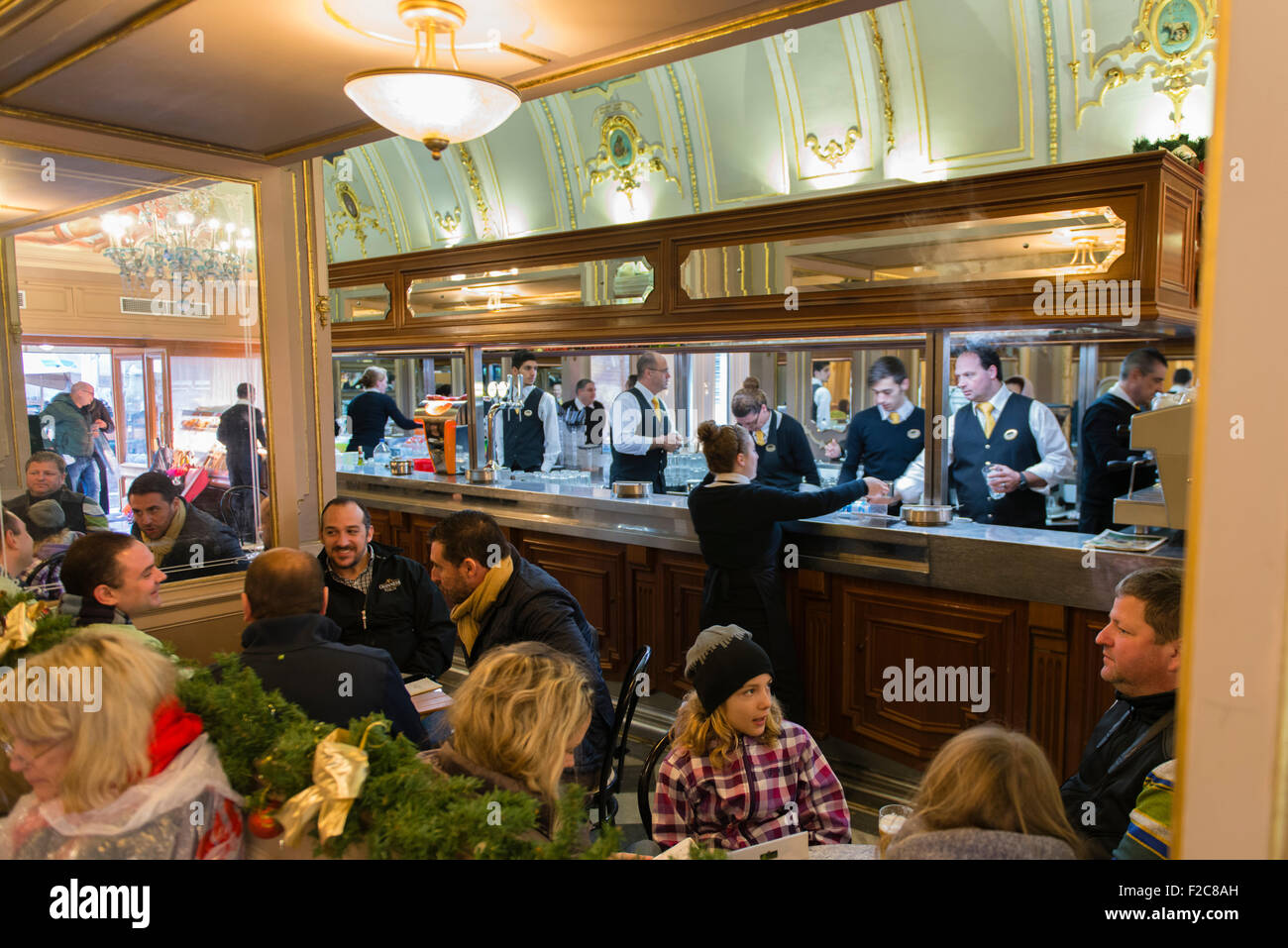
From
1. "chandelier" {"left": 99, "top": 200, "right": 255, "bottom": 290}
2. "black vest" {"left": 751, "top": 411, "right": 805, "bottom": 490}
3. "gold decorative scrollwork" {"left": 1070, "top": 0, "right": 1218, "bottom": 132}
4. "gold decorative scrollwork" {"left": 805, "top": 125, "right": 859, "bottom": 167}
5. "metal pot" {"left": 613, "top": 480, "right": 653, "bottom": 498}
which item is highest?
"gold decorative scrollwork" {"left": 1070, "top": 0, "right": 1218, "bottom": 132}

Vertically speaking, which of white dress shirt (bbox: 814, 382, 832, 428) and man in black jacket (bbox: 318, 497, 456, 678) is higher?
white dress shirt (bbox: 814, 382, 832, 428)

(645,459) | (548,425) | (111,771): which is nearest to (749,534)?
Result: (645,459)

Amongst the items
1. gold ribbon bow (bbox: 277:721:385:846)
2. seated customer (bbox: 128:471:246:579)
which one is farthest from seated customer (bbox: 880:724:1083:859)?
seated customer (bbox: 128:471:246:579)

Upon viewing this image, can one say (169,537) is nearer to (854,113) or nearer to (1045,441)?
(1045,441)

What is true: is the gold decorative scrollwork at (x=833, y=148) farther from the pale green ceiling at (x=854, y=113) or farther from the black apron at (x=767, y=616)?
the black apron at (x=767, y=616)

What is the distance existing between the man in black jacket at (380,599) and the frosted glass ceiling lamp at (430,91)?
61.7 inches

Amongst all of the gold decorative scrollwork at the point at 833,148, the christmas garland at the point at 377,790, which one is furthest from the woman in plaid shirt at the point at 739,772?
the gold decorative scrollwork at the point at 833,148

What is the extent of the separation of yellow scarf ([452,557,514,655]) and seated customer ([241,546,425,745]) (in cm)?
56

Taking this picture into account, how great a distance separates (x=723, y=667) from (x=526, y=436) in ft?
17.4

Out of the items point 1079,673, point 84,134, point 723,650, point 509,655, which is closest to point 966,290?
point 1079,673

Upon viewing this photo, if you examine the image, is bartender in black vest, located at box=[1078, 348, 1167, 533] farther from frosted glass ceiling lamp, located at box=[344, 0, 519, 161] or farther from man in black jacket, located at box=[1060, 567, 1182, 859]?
frosted glass ceiling lamp, located at box=[344, 0, 519, 161]

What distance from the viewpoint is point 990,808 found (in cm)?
157

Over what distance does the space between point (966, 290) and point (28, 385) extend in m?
3.83

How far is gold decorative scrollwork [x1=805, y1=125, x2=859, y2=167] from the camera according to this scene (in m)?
5.98
